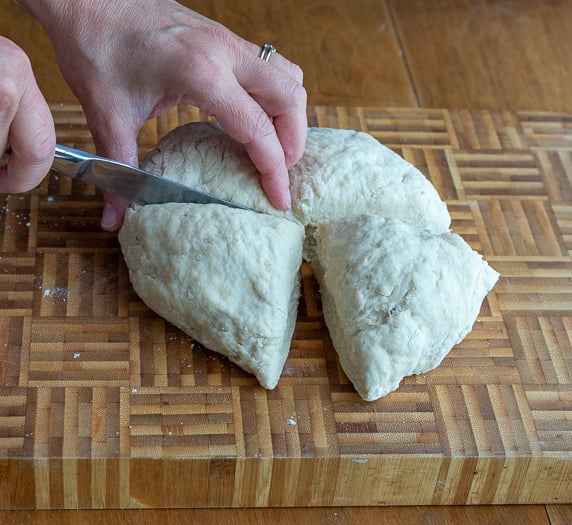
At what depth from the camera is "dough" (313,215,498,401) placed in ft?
4.39

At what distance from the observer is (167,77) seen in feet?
4.66

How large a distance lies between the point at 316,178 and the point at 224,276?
0.84ft

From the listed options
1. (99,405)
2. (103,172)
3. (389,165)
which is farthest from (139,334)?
(389,165)

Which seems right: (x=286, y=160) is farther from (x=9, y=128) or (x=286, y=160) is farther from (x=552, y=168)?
(x=552, y=168)

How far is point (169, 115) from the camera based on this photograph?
177cm

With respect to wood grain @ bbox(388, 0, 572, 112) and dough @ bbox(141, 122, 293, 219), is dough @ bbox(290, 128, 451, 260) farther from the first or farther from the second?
wood grain @ bbox(388, 0, 572, 112)

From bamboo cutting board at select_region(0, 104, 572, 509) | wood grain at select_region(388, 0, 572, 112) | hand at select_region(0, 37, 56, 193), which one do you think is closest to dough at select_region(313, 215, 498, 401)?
bamboo cutting board at select_region(0, 104, 572, 509)

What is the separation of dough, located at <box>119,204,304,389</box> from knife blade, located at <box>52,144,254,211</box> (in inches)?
1.4

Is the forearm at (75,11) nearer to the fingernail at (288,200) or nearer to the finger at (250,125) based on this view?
the finger at (250,125)

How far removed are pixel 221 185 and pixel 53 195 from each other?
32 cm

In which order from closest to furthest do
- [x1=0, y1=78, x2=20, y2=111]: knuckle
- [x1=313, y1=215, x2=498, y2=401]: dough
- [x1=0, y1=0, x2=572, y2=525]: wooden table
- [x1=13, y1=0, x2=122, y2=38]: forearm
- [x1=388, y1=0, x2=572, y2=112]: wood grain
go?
1. [x1=0, y1=78, x2=20, y2=111]: knuckle
2. [x1=313, y1=215, x2=498, y2=401]: dough
3. [x1=13, y1=0, x2=122, y2=38]: forearm
4. [x1=0, y1=0, x2=572, y2=525]: wooden table
5. [x1=388, y1=0, x2=572, y2=112]: wood grain

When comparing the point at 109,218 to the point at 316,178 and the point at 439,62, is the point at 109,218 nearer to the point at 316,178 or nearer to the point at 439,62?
the point at 316,178

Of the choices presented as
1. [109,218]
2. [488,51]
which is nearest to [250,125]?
[109,218]

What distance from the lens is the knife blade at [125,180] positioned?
1.40 meters
